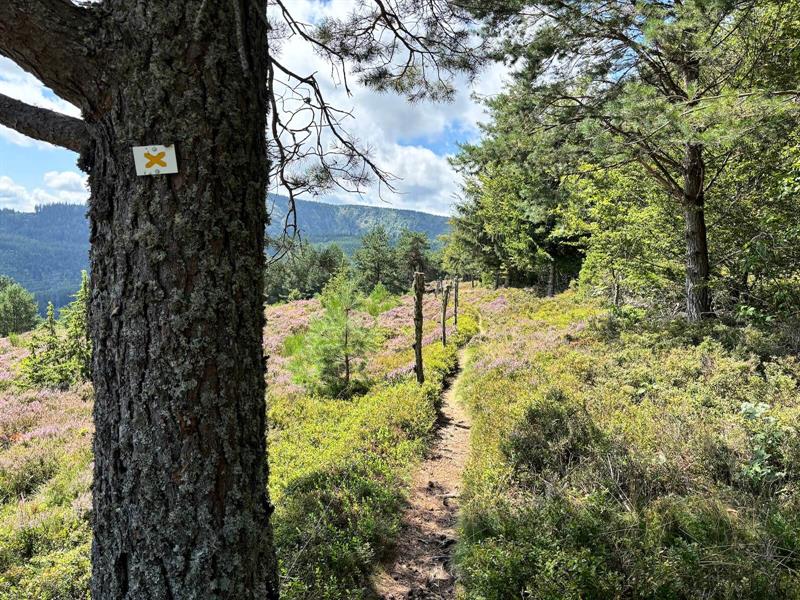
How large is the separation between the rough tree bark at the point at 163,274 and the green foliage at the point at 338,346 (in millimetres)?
9887

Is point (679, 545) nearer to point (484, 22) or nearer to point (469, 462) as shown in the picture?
point (469, 462)

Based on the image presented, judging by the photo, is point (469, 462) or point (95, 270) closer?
point (95, 270)

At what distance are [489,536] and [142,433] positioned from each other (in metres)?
4.11

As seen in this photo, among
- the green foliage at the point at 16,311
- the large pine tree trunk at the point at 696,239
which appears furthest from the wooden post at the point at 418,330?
the green foliage at the point at 16,311

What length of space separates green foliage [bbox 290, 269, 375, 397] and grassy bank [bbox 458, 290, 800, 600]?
405cm

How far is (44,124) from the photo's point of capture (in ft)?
6.12

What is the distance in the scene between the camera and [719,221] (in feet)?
34.8

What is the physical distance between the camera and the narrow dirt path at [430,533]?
4.38 metres

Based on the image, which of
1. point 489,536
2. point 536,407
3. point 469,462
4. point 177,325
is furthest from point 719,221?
point 177,325

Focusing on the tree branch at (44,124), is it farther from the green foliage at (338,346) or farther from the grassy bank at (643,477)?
the green foliage at (338,346)

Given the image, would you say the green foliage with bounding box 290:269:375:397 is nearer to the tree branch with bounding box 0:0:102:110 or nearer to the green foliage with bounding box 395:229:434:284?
the tree branch with bounding box 0:0:102:110

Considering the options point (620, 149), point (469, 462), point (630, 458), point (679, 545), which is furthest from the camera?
point (620, 149)

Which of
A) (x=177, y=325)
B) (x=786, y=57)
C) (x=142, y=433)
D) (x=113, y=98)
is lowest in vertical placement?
(x=142, y=433)

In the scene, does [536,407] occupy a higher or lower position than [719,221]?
lower
